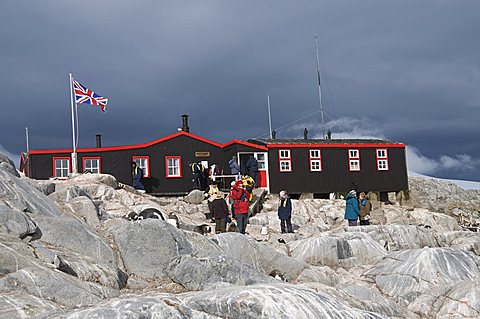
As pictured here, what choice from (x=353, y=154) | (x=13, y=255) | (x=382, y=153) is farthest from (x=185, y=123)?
(x=13, y=255)

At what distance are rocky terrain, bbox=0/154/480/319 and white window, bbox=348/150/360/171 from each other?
49.5 ft

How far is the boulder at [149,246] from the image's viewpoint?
11.2 metres

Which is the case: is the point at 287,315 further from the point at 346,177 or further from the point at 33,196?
the point at 346,177

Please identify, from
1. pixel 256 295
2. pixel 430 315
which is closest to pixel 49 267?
pixel 256 295

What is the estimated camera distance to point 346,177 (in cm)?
3597

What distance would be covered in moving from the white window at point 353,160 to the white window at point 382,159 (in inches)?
67.6

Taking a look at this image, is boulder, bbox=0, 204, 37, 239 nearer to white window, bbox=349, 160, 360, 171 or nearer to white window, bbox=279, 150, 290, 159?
white window, bbox=279, 150, 290, 159

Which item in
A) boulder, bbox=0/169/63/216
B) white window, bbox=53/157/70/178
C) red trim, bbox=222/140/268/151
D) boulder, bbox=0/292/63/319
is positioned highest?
red trim, bbox=222/140/268/151

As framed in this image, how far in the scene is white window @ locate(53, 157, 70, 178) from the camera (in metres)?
31.2

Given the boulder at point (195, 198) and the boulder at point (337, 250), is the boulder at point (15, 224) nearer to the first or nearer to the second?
the boulder at point (337, 250)

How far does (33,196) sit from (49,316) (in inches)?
316

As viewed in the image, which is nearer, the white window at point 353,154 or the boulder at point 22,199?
the boulder at point 22,199

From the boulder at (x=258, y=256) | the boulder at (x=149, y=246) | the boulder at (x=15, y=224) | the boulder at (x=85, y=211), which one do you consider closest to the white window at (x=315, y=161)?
the boulder at (x=258, y=256)

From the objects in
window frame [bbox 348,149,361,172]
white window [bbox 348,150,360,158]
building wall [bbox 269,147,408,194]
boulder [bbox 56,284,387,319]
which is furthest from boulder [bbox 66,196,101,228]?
white window [bbox 348,150,360,158]
